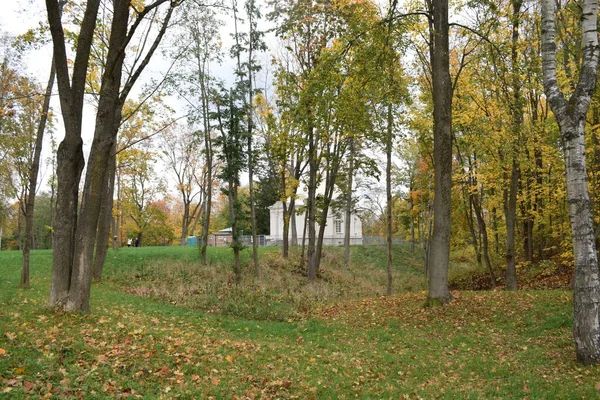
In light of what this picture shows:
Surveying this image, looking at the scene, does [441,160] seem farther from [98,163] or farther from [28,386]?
[28,386]

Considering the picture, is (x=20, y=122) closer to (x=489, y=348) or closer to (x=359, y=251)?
(x=489, y=348)

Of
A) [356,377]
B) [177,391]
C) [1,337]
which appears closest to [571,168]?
[356,377]

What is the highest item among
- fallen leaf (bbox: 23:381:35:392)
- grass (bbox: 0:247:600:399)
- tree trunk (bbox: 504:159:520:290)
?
Result: tree trunk (bbox: 504:159:520:290)

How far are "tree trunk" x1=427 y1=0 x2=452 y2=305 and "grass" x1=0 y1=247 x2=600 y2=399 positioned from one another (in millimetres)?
912

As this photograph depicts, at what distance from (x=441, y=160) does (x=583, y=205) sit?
16.1 feet

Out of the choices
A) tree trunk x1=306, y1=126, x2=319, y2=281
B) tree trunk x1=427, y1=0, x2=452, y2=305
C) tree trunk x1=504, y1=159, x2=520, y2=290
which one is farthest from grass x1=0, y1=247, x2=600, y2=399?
tree trunk x1=306, y1=126, x2=319, y2=281

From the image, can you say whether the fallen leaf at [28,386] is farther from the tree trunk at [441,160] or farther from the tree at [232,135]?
the tree at [232,135]

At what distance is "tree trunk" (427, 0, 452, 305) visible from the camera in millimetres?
11156

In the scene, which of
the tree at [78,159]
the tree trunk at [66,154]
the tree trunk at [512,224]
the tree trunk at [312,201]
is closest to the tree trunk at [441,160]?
the tree trunk at [512,224]

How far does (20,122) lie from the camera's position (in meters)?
17.9

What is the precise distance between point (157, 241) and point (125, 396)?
55.4 m

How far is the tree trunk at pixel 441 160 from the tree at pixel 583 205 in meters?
4.47

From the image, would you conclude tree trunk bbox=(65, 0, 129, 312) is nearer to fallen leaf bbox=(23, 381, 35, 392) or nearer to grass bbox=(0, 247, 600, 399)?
grass bbox=(0, 247, 600, 399)

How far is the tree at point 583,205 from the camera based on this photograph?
6438mm
